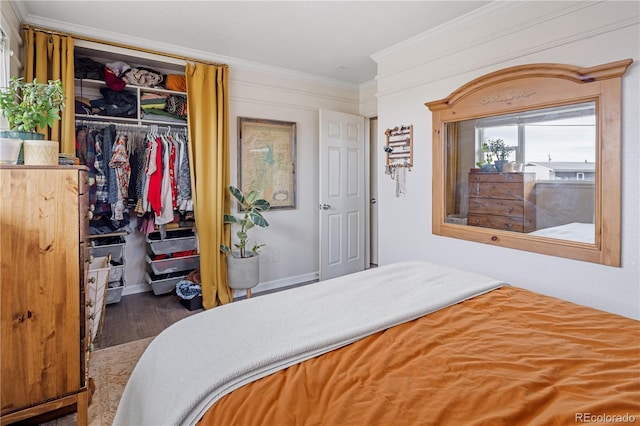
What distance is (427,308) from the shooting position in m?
1.50

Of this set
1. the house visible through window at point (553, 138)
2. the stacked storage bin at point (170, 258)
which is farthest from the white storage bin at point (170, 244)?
the house visible through window at point (553, 138)

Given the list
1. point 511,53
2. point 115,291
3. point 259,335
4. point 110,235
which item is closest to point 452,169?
point 511,53

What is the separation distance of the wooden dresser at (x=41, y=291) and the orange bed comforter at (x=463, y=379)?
1.17 metres

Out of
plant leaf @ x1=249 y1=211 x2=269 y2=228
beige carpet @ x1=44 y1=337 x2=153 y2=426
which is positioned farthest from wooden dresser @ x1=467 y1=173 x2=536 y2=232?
beige carpet @ x1=44 y1=337 x2=153 y2=426

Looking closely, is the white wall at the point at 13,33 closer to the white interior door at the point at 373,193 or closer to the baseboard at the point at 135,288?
the baseboard at the point at 135,288

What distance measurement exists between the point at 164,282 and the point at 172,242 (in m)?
0.43

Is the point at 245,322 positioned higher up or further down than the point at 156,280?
higher up

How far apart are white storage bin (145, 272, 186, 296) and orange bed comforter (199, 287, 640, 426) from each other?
2.98m

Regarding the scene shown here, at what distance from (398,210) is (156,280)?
2602 mm

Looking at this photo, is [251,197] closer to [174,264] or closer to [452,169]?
[174,264]

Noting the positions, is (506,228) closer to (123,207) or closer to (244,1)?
(244,1)

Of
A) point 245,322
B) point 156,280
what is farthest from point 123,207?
point 245,322

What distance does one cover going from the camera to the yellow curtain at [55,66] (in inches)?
105

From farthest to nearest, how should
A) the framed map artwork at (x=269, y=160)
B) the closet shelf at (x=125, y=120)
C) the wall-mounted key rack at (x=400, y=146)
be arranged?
the framed map artwork at (x=269, y=160) < the wall-mounted key rack at (x=400, y=146) < the closet shelf at (x=125, y=120)
